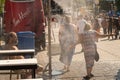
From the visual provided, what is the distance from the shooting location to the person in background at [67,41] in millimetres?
11883

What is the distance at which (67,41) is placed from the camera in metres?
12.1

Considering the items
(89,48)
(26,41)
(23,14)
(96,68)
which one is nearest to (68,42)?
(96,68)

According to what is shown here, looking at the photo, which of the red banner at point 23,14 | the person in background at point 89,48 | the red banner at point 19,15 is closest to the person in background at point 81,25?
the person in background at point 89,48

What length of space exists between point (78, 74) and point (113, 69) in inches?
47.0

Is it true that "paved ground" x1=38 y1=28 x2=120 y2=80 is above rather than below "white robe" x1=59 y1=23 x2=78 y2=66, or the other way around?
below

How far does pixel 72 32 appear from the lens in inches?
478

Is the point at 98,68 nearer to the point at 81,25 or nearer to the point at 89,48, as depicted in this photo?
the point at 89,48

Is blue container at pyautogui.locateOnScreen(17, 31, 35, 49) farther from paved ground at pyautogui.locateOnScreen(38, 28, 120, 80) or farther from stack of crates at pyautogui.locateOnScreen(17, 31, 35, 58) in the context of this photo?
paved ground at pyautogui.locateOnScreen(38, 28, 120, 80)

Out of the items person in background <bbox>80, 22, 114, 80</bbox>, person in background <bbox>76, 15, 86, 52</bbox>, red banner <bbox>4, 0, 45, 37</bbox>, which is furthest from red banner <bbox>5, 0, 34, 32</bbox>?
person in background <bbox>80, 22, 114, 80</bbox>

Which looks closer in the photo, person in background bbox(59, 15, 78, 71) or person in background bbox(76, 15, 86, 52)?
person in background bbox(59, 15, 78, 71)

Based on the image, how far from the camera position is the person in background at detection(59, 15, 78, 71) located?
11883mm

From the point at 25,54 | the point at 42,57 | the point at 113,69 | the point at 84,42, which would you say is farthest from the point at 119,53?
the point at 25,54

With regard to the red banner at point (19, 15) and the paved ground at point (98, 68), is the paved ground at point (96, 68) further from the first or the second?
the red banner at point (19, 15)

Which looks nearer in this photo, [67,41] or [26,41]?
[67,41]
